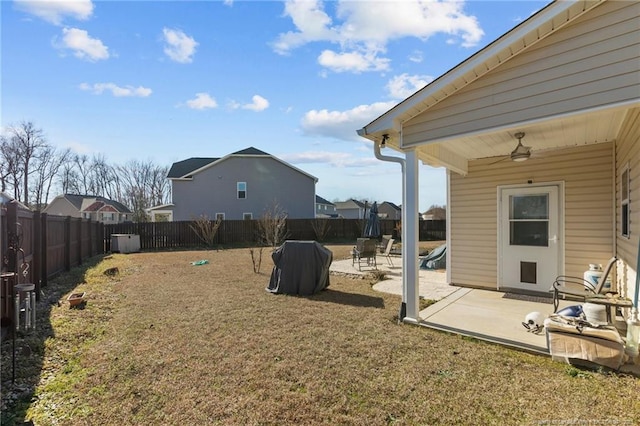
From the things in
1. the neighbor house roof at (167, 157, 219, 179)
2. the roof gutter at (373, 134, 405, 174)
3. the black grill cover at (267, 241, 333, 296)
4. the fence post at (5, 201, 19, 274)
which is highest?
the neighbor house roof at (167, 157, 219, 179)

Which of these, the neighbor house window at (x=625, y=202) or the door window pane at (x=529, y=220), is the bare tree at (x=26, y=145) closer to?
the door window pane at (x=529, y=220)

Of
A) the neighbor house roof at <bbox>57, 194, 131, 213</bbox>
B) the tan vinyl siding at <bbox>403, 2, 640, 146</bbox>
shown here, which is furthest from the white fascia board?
the neighbor house roof at <bbox>57, 194, 131, 213</bbox>

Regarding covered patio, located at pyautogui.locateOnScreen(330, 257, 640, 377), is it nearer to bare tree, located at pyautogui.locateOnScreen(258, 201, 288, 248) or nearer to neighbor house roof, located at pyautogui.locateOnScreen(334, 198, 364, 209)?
bare tree, located at pyautogui.locateOnScreen(258, 201, 288, 248)

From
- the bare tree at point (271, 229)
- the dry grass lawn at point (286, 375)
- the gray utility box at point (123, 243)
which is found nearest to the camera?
the dry grass lawn at point (286, 375)

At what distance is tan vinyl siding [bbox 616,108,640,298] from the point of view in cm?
360

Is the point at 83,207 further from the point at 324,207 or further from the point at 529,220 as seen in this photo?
the point at 529,220

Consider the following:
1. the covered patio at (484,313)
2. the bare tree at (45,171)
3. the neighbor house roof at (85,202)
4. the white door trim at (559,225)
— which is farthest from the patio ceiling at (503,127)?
the bare tree at (45,171)

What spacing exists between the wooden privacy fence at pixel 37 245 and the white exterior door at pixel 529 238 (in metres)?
7.51

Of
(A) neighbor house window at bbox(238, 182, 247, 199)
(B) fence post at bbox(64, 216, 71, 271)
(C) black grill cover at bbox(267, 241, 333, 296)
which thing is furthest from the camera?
(A) neighbor house window at bbox(238, 182, 247, 199)

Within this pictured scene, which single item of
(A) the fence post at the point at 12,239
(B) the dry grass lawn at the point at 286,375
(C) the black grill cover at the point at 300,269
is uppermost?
(A) the fence post at the point at 12,239

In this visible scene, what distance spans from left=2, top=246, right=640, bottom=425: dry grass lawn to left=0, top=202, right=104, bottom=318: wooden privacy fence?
817mm

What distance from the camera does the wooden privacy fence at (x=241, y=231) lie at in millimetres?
16359

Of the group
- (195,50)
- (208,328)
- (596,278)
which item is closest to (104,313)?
(208,328)

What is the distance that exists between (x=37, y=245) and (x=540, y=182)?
9.27 meters
